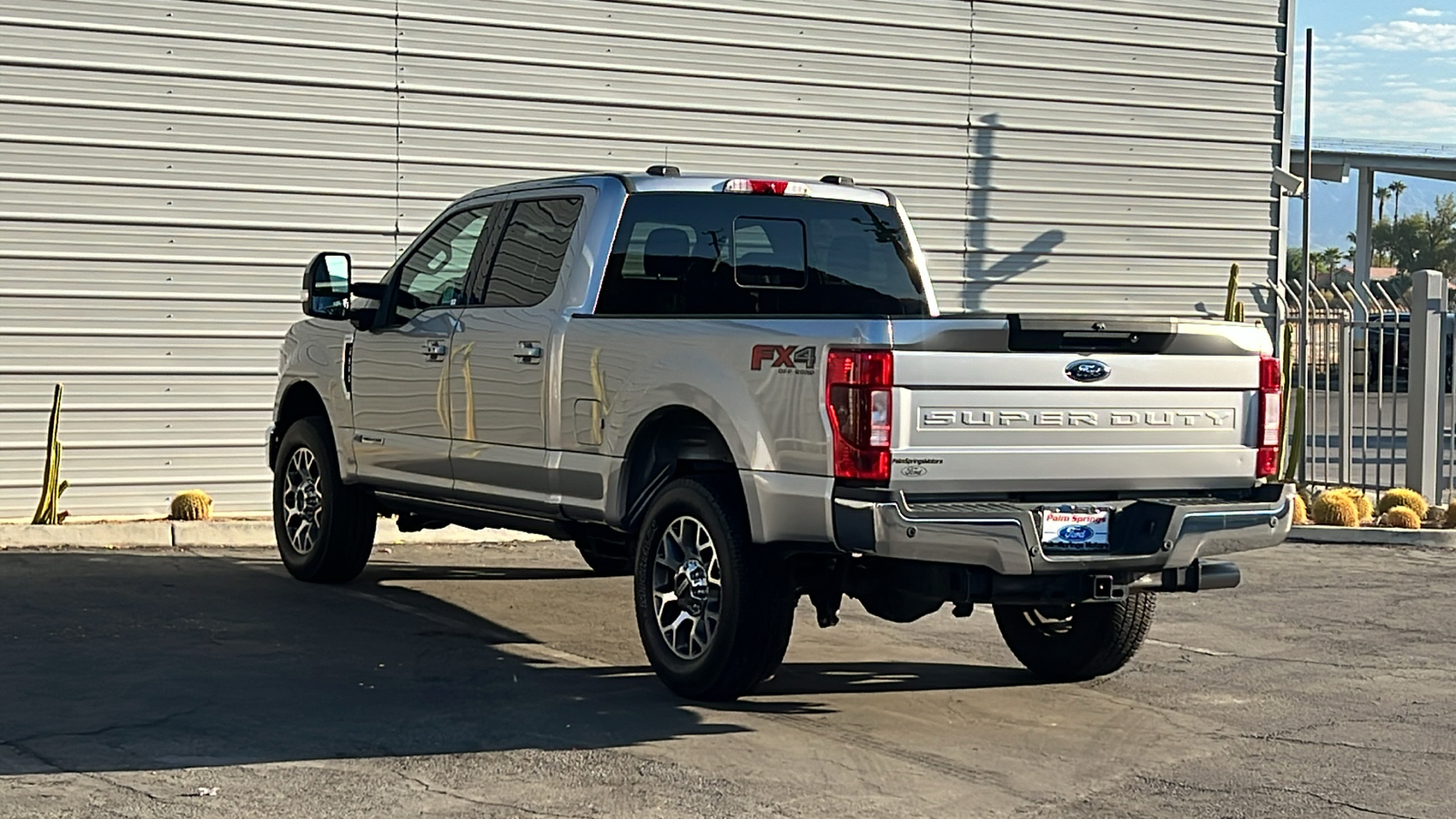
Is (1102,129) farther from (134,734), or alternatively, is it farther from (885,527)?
(134,734)

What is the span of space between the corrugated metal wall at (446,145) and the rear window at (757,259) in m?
6.00

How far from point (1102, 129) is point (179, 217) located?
8.36 m

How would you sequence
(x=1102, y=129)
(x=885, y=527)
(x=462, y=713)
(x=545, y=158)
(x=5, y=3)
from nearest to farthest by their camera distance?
(x=885, y=527), (x=462, y=713), (x=5, y=3), (x=545, y=158), (x=1102, y=129)

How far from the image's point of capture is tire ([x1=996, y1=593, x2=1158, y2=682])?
8.45 metres

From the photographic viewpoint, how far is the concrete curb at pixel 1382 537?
48.1 ft

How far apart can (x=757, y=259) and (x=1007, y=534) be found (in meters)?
2.71

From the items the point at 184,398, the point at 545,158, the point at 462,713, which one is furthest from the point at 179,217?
the point at 462,713

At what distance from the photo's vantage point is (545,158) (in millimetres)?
15336

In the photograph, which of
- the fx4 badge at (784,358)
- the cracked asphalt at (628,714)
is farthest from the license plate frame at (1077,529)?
the fx4 badge at (784,358)

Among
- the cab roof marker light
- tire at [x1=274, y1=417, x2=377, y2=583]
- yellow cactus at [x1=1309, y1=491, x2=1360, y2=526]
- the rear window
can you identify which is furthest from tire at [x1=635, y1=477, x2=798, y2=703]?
yellow cactus at [x1=1309, y1=491, x2=1360, y2=526]

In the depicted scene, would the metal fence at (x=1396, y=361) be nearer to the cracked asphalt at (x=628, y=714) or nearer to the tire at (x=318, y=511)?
the cracked asphalt at (x=628, y=714)

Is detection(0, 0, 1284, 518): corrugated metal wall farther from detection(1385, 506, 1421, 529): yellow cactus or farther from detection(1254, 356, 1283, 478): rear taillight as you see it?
detection(1254, 356, 1283, 478): rear taillight

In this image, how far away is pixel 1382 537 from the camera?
579 inches

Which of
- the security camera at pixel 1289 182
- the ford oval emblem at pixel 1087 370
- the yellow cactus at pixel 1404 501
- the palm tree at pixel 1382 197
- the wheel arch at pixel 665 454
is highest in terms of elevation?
the palm tree at pixel 1382 197
